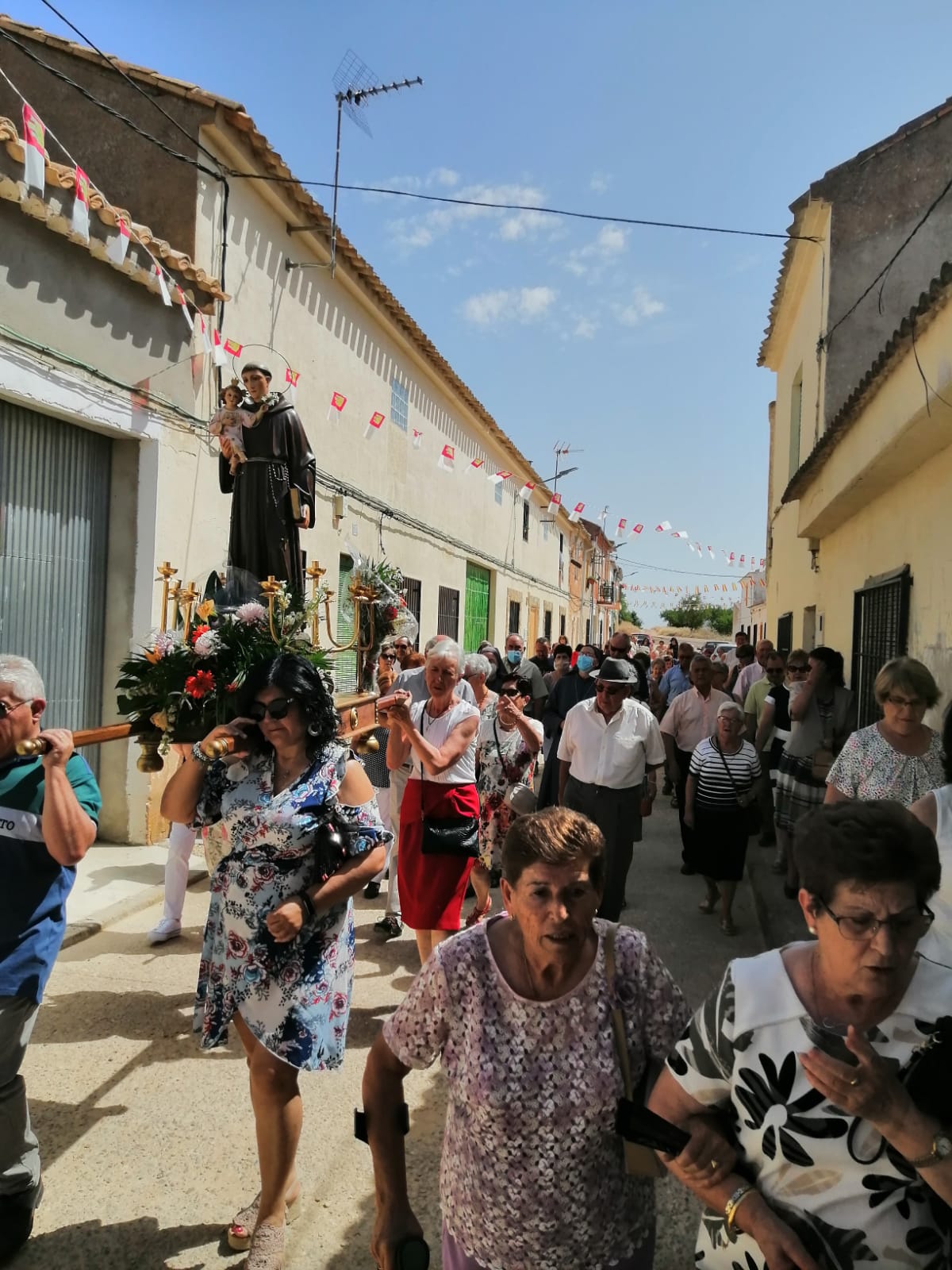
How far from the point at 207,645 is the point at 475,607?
15.8 m

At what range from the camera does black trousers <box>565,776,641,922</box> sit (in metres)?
4.84

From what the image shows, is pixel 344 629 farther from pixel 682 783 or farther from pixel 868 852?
pixel 868 852

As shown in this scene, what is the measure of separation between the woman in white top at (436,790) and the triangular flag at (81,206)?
3998mm

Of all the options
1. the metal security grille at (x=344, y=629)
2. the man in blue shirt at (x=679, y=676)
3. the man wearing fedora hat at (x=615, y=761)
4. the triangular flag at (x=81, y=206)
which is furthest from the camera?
the man in blue shirt at (x=679, y=676)

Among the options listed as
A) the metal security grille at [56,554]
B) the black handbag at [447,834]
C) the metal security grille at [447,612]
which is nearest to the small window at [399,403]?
the metal security grille at [447,612]

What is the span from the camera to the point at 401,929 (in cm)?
546

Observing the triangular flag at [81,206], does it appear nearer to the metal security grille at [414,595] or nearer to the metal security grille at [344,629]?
the metal security grille at [344,629]

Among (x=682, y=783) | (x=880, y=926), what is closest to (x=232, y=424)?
(x=880, y=926)

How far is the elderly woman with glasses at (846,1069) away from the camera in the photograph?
137 centimetres

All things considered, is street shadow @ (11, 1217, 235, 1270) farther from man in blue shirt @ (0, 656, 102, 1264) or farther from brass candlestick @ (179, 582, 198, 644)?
brass candlestick @ (179, 582, 198, 644)

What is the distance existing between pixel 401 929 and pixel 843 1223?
4.26m

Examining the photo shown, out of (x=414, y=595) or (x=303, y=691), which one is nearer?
(x=303, y=691)

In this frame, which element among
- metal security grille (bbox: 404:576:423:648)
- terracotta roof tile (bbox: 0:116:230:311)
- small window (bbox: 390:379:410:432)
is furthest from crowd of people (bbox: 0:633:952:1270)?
metal security grille (bbox: 404:576:423:648)

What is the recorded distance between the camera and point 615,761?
495 centimetres
